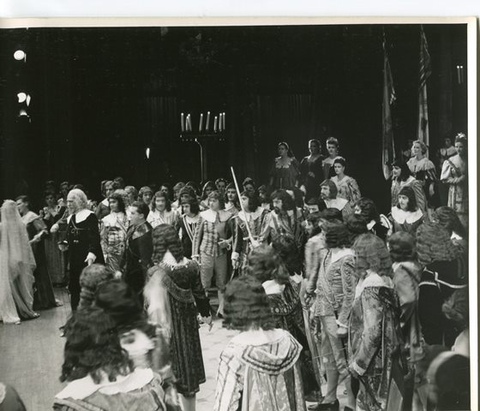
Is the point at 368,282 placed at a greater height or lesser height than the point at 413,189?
lesser

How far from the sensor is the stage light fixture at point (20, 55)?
365 cm

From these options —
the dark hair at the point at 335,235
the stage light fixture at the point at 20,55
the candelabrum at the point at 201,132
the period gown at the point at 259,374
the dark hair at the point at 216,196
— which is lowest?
the period gown at the point at 259,374

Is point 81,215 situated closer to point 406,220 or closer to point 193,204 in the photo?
point 193,204

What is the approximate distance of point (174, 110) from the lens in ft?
12.4

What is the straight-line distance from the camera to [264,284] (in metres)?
3.80

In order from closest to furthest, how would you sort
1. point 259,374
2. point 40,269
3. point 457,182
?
point 259,374 → point 40,269 → point 457,182

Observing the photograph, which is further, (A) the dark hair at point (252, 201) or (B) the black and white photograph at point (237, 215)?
(A) the dark hair at point (252, 201)

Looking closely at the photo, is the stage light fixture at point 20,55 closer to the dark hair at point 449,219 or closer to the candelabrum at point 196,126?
the candelabrum at point 196,126

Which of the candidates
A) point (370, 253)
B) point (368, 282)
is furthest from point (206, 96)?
point (368, 282)

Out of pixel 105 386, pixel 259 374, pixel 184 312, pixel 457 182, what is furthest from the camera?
pixel 457 182

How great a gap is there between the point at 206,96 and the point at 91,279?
120cm

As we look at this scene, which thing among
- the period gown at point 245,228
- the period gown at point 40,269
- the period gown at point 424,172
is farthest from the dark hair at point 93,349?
the period gown at point 424,172
